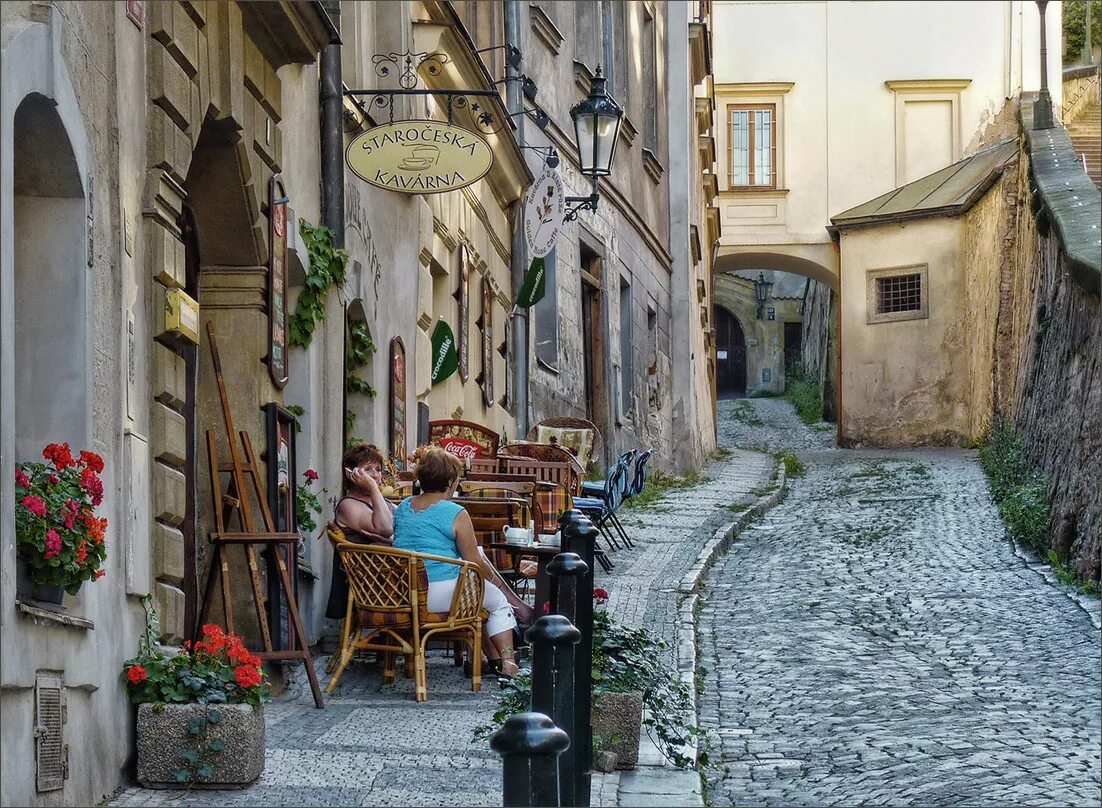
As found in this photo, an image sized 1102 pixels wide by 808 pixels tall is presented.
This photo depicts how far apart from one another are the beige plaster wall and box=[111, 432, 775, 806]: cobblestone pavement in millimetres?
19461

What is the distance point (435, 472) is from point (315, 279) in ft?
5.73

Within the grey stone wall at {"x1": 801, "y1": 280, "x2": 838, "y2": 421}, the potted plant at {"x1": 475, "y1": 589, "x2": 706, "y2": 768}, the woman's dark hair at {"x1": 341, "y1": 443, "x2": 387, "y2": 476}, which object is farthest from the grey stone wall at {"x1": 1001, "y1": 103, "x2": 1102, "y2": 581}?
the grey stone wall at {"x1": 801, "y1": 280, "x2": 838, "y2": 421}

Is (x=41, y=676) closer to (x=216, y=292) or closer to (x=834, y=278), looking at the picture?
(x=216, y=292)

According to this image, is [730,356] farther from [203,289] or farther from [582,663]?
[582,663]

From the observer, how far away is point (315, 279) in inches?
389

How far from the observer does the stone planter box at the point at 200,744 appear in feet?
20.3

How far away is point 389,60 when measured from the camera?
11.8 metres

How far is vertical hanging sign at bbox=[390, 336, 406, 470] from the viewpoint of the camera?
1189 centimetres

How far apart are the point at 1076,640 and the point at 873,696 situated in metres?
2.19

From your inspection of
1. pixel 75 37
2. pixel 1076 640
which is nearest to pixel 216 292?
pixel 75 37

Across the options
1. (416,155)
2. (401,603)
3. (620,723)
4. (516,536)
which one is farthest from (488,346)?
(620,723)

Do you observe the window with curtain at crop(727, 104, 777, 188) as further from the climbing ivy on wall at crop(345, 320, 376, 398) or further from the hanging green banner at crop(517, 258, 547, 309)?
the climbing ivy on wall at crop(345, 320, 376, 398)

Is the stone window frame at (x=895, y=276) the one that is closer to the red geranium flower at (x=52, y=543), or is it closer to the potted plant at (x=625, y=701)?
the potted plant at (x=625, y=701)

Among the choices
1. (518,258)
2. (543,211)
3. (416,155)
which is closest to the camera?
(416,155)
